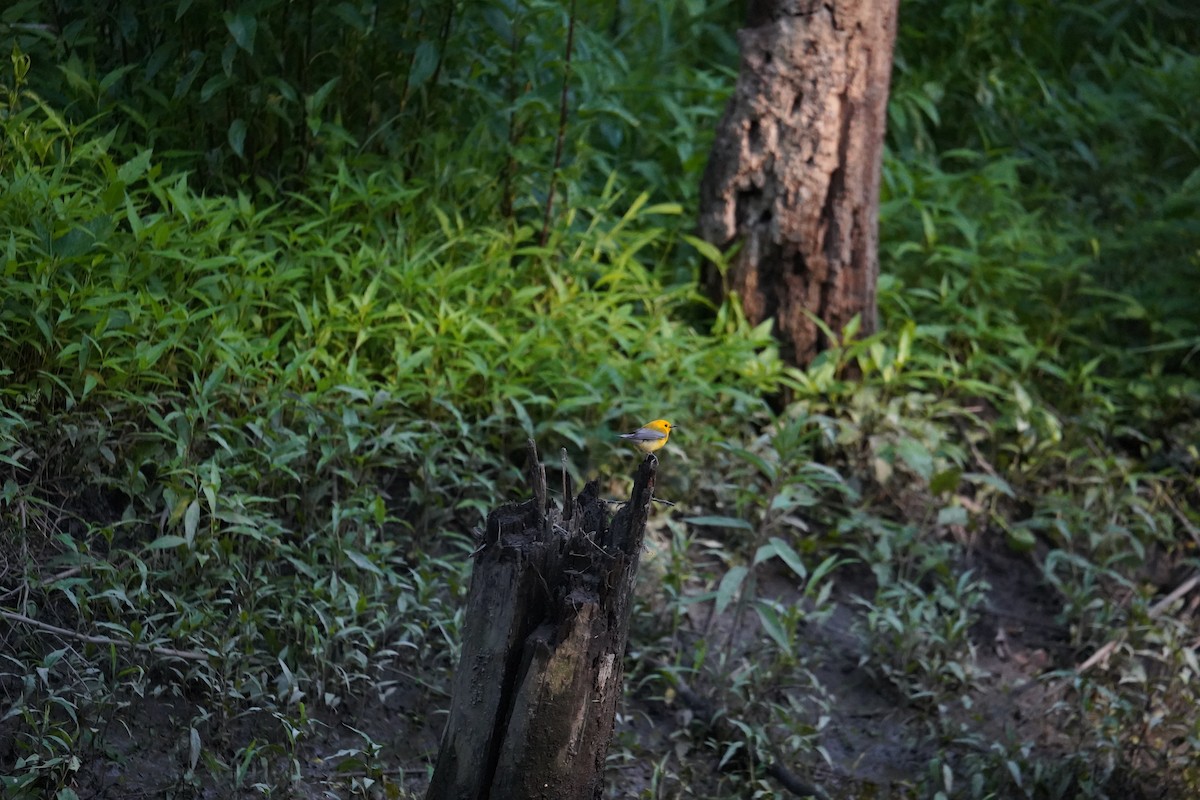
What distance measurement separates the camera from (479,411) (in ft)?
15.1

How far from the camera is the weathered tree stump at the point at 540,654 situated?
9.19 feet

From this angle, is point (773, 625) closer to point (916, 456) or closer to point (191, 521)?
point (916, 456)

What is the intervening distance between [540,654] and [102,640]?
1.28 metres

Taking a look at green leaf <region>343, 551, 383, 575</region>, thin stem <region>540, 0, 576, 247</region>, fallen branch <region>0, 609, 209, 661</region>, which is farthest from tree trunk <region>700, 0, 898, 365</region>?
fallen branch <region>0, 609, 209, 661</region>

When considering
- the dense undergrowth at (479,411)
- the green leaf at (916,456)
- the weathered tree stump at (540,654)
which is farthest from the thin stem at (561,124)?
the weathered tree stump at (540,654)

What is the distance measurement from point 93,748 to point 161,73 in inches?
107

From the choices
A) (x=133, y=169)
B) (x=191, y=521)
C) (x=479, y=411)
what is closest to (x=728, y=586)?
(x=479, y=411)

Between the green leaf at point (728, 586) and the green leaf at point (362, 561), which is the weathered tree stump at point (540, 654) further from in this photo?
the green leaf at point (728, 586)

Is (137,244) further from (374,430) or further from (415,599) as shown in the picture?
(415,599)

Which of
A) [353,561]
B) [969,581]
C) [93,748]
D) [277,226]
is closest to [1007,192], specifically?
[969,581]

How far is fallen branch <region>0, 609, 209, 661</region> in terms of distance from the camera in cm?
323

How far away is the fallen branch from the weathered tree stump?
2.88 feet

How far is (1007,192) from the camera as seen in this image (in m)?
6.75

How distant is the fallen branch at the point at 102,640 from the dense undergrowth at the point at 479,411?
0.08ft
